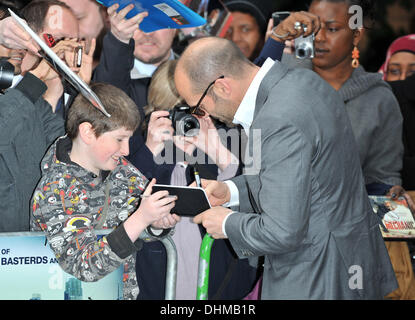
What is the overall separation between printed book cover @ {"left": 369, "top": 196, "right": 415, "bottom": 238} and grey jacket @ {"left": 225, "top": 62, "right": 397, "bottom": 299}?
0.65 m

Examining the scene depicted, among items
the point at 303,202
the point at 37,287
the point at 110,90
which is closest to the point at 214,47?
the point at 110,90

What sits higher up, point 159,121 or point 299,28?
point 299,28

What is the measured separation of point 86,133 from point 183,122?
56 centimetres

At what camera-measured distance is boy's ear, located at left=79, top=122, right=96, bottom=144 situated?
254 centimetres

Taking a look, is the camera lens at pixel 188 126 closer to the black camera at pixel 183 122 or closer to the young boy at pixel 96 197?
the black camera at pixel 183 122

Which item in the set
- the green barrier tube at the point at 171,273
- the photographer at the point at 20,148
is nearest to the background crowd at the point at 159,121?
the photographer at the point at 20,148

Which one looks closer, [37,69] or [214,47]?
[214,47]

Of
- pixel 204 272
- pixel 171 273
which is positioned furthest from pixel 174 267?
pixel 204 272

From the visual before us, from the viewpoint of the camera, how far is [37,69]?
2697 mm

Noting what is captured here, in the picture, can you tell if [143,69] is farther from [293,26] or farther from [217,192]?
[217,192]

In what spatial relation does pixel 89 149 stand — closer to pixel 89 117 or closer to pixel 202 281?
pixel 89 117

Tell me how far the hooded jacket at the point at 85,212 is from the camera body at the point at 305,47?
1450 millimetres

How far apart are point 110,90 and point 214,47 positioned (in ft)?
1.82

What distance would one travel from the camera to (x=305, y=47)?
361 cm
